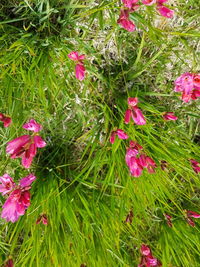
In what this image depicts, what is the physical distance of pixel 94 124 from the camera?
5.27ft

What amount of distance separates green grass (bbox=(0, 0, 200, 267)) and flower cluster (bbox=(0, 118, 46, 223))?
21 cm

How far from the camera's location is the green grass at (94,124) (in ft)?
4.58

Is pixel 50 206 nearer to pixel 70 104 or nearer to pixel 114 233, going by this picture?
pixel 114 233

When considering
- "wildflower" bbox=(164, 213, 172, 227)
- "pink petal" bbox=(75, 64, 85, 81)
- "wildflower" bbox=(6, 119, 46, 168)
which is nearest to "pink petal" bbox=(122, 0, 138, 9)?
"pink petal" bbox=(75, 64, 85, 81)

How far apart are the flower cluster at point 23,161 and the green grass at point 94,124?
21cm

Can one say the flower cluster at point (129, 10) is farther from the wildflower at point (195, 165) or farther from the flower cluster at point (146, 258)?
the flower cluster at point (146, 258)

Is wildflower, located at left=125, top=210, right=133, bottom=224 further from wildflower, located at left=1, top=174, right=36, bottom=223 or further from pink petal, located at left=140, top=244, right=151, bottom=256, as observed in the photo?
wildflower, located at left=1, top=174, right=36, bottom=223

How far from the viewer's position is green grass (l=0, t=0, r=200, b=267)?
140 cm

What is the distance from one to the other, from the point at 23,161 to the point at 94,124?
1.98 ft

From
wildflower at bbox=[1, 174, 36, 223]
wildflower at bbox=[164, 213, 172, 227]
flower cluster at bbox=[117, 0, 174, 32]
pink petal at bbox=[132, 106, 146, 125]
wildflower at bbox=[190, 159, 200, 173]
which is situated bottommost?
wildflower at bbox=[164, 213, 172, 227]

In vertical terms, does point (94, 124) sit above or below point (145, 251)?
above

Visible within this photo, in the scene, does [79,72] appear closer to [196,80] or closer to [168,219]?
[196,80]

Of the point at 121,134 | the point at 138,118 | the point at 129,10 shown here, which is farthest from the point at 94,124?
the point at 129,10

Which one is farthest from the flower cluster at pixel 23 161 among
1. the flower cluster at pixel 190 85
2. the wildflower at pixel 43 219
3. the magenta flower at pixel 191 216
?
the magenta flower at pixel 191 216
